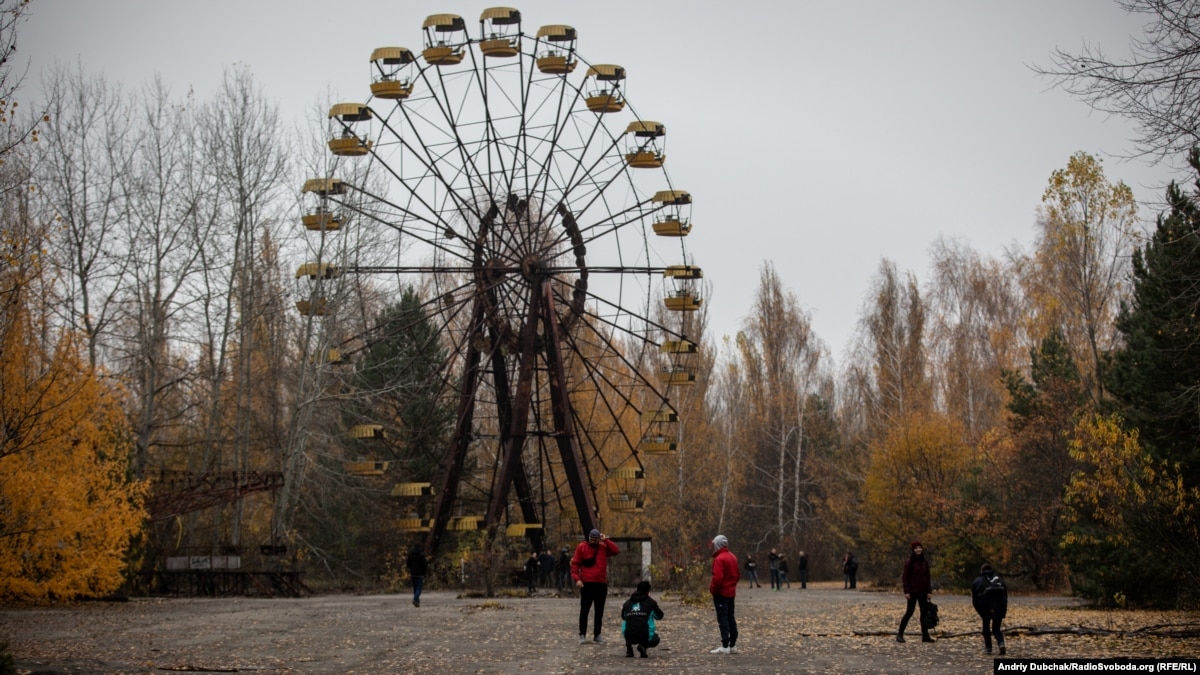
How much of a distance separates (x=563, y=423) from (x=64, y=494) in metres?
13.3

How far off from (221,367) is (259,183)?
21.7 feet

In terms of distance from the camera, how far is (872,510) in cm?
4278

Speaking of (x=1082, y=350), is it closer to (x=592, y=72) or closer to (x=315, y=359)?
(x=592, y=72)

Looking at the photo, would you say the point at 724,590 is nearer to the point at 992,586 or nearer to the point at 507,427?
the point at 992,586

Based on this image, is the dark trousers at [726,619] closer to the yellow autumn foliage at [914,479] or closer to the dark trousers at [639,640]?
the dark trousers at [639,640]

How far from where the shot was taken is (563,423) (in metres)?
33.2

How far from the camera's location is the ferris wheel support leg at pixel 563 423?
107ft

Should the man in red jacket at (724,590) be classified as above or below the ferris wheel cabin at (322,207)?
below

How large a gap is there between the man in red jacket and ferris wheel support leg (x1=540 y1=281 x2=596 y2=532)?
16609mm

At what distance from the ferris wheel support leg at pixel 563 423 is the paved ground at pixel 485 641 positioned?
586 cm

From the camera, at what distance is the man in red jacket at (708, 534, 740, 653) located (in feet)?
51.0

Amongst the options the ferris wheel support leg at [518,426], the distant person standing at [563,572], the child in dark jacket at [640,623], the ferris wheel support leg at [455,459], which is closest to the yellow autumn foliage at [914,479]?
the distant person standing at [563,572]

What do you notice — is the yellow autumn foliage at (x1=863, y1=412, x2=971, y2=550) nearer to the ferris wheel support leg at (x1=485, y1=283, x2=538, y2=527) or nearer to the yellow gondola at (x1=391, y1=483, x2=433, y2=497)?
the ferris wheel support leg at (x1=485, y1=283, x2=538, y2=527)

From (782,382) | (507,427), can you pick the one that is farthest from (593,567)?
(782,382)
